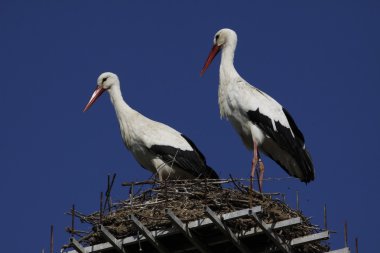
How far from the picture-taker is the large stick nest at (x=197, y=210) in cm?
1152

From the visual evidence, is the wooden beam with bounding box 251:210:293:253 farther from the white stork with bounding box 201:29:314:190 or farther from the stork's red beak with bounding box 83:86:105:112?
the stork's red beak with bounding box 83:86:105:112

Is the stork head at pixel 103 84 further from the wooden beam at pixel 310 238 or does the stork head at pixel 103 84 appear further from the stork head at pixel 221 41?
the wooden beam at pixel 310 238

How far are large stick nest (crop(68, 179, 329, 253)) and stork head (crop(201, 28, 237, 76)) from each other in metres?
2.43

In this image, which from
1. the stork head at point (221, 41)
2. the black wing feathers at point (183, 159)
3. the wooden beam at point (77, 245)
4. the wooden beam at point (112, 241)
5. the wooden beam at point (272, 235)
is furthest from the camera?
the stork head at point (221, 41)

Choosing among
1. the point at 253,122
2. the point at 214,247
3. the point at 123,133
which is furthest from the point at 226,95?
the point at 214,247

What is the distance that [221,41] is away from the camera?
563 inches

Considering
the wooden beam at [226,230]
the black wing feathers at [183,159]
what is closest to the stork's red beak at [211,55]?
the black wing feathers at [183,159]

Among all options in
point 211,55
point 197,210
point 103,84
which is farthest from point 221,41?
point 197,210

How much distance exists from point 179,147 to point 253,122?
1.00 metres

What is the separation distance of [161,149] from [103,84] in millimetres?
1740

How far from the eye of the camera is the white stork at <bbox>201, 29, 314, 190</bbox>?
42.8 feet

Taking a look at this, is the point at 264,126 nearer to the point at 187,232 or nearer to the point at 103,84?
the point at 187,232

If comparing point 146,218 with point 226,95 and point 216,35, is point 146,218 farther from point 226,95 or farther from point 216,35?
point 216,35

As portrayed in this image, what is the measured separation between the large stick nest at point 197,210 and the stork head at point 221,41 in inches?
95.8
